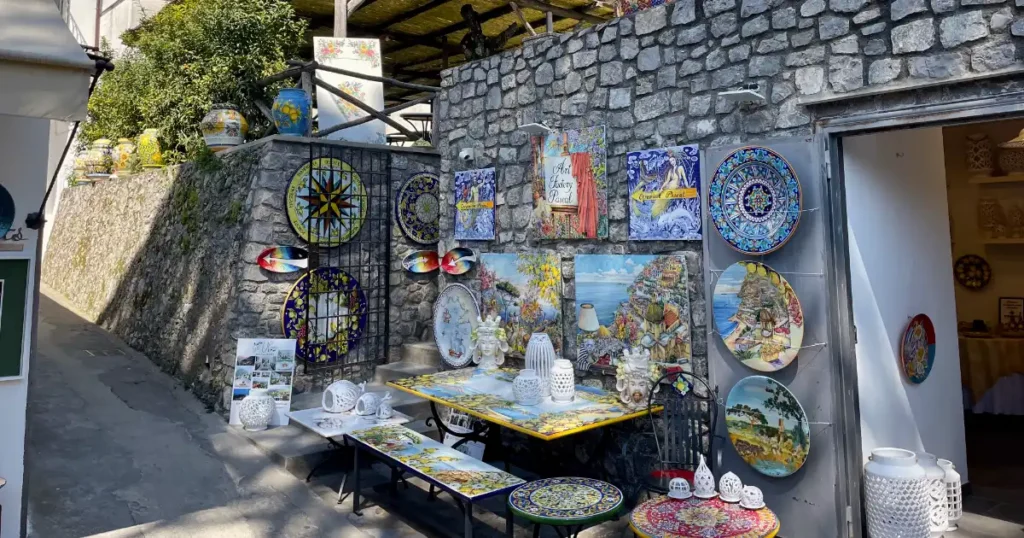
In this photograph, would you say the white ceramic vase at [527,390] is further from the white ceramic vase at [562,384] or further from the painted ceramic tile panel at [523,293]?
the painted ceramic tile panel at [523,293]

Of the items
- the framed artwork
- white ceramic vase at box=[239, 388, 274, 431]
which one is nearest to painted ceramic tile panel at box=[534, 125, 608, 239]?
white ceramic vase at box=[239, 388, 274, 431]

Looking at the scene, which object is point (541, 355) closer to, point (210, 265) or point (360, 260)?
point (360, 260)

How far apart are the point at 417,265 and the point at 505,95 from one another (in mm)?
2231

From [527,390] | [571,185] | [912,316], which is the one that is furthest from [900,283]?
[527,390]

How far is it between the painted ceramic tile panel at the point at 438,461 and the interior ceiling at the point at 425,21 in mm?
5601

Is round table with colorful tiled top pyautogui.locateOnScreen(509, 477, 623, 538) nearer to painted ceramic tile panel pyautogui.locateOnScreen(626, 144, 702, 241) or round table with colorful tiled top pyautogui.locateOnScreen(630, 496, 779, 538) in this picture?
round table with colorful tiled top pyautogui.locateOnScreen(630, 496, 779, 538)

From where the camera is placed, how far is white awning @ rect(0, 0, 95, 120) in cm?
239

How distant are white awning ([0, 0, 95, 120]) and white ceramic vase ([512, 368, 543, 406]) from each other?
2631 millimetres

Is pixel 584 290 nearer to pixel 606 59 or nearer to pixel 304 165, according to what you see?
pixel 606 59

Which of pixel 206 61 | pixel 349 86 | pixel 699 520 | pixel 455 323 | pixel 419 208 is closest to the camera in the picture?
pixel 699 520

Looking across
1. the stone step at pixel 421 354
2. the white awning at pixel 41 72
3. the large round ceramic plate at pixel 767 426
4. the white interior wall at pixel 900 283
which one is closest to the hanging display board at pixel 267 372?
the stone step at pixel 421 354

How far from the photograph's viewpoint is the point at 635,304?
Result: 13.5 ft

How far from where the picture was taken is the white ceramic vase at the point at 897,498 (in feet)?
10.1

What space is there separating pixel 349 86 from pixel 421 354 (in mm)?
3038
